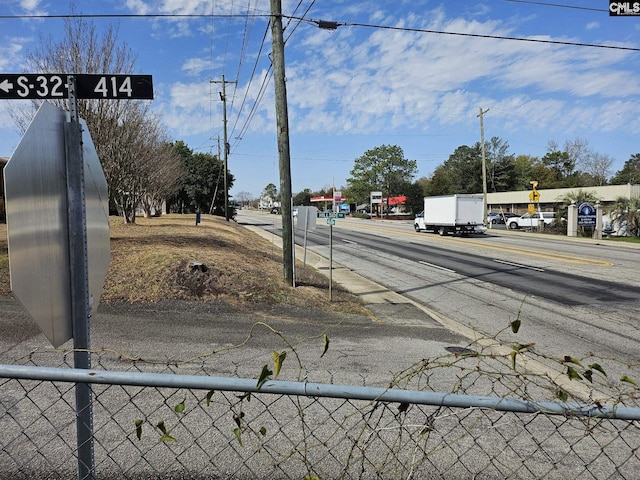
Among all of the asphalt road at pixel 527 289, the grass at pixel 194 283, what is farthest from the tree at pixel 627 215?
the grass at pixel 194 283

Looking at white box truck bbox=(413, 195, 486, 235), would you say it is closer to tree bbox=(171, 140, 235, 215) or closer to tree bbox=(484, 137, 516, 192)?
tree bbox=(171, 140, 235, 215)

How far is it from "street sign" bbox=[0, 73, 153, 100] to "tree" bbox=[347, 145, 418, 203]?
76596mm

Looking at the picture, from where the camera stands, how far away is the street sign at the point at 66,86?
231 cm

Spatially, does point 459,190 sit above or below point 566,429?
above

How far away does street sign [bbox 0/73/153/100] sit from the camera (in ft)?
7.57

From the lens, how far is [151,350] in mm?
5828

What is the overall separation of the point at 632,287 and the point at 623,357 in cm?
752

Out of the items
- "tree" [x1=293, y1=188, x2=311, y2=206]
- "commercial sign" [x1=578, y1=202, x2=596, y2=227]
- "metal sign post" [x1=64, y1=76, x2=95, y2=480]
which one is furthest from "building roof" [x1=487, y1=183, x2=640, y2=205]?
"tree" [x1=293, y1=188, x2=311, y2=206]

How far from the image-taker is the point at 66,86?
2279 mm

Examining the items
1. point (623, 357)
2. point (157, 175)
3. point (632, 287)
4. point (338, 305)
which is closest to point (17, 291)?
point (623, 357)

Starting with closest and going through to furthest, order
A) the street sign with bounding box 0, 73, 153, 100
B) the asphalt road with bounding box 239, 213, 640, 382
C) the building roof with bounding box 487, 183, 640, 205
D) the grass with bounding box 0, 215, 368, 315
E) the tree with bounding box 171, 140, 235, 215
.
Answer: the street sign with bounding box 0, 73, 153, 100 < the asphalt road with bounding box 239, 213, 640, 382 < the grass with bounding box 0, 215, 368, 315 < the building roof with bounding box 487, 183, 640, 205 < the tree with bounding box 171, 140, 235, 215

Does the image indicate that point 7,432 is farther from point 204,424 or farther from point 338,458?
point 338,458

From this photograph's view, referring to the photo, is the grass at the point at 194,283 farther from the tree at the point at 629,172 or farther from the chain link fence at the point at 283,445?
the tree at the point at 629,172

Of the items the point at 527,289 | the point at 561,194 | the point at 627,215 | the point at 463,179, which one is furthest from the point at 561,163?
the point at 527,289
